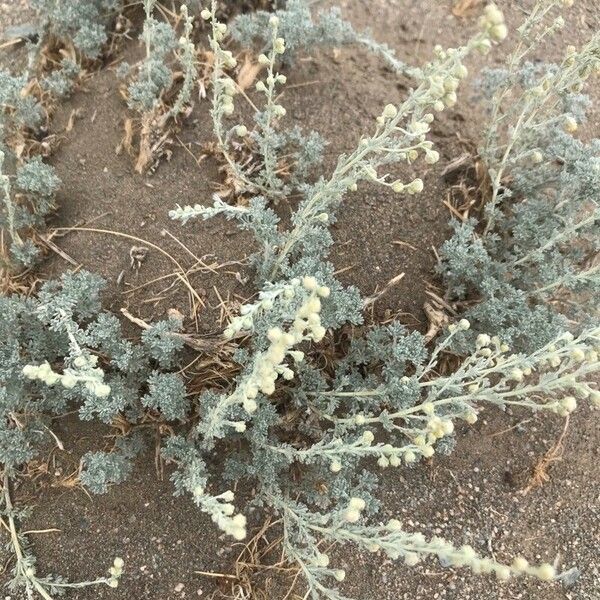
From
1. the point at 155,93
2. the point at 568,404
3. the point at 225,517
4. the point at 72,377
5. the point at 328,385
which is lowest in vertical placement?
the point at 328,385

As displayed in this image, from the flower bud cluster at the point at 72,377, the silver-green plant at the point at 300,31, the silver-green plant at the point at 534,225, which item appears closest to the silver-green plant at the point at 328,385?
the silver-green plant at the point at 534,225

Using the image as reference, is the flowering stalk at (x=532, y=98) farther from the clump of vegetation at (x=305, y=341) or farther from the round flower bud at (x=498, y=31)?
the round flower bud at (x=498, y=31)

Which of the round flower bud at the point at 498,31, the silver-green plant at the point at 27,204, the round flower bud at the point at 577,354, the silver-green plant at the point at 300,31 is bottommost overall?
the silver-green plant at the point at 27,204

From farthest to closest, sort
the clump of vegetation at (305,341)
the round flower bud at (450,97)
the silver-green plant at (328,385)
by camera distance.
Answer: the clump of vegetation at (305,341) < the silver-green plant at (328,385) < the round flower bud at (450,97)

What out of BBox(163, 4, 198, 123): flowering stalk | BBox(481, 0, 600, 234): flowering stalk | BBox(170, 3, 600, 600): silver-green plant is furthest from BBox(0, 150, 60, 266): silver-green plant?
BBox(481, 0, 600, 234): flowering stalk

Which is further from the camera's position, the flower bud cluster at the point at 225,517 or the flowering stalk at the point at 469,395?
the flowering stalk at the point at 469,395

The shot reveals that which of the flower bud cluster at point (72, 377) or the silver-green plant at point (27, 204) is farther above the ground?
the flower bud cluster at point (72, 377)

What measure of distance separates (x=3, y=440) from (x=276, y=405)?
43.8 inches

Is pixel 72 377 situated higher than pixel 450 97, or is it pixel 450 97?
pixel 450 97

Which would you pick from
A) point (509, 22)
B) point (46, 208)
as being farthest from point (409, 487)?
point (509, 22)

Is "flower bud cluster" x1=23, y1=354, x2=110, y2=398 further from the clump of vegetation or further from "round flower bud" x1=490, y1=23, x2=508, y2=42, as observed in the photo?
"round flower bud" x1=490, y1=23, x2=508, y2=42

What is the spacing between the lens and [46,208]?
3109 millimetres

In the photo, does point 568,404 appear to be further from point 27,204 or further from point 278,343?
point 27,204

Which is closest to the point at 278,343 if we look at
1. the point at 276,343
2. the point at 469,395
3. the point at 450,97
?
the point at 276,343
